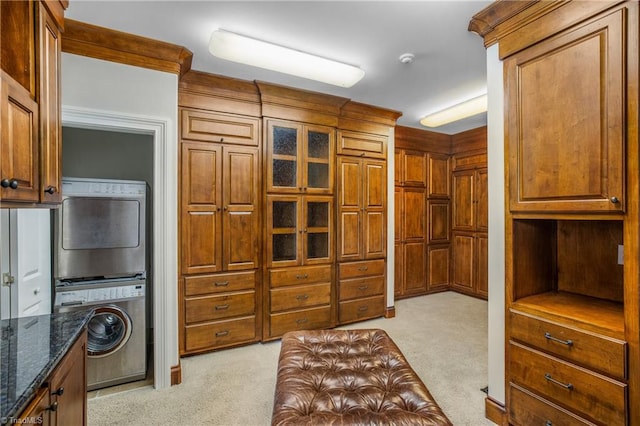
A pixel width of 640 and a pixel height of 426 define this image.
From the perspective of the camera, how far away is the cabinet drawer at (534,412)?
5.04 ft

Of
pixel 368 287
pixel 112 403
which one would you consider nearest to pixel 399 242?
pixel 368 287

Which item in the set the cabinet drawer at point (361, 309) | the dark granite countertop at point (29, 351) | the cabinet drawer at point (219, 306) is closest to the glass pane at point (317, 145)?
the cabinet drawer at point (219, 306)

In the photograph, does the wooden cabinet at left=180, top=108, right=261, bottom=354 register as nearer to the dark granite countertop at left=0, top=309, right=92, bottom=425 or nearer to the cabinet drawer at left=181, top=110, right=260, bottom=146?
the cabinet drawer at left=181, top=110, right=260, bottom=146

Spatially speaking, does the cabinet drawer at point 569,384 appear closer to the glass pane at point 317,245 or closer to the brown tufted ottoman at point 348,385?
the brown tufted ottoman at point 348,385

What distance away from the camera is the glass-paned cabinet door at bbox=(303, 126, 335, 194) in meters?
3.29

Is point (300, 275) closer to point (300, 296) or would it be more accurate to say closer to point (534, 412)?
point (300, 296)

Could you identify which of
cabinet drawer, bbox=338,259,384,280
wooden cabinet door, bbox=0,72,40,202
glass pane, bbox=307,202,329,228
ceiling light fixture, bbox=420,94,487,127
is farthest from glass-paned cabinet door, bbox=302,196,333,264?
wooden cabinet door, bbox=0,72,40,202

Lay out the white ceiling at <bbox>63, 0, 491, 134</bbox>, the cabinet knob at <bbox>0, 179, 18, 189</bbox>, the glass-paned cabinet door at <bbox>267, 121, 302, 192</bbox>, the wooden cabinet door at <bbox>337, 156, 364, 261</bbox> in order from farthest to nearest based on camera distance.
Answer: the wooden cabinet door at <bbox>337, 156, 364, 261</bbox>
the glass-paned cabinet door at <bbox>267, 121, 302, 192</bbox>
the white ceiling at <bbox>63, 0, 491, 134</bbox>
the cabinet knob at <bbox>0, 179, 18, 189</bbox>

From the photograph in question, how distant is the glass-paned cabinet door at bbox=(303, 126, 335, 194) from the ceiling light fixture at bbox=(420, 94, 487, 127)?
4.42ft

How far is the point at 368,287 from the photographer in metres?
3.71

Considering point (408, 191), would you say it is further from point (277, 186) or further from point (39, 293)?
point (39, 293)

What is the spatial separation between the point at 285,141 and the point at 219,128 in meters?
0.67

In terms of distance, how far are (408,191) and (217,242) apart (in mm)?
3049

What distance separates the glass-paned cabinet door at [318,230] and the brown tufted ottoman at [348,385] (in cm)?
129
